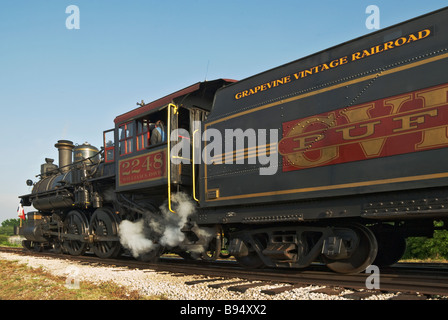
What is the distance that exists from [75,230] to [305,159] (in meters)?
9.48

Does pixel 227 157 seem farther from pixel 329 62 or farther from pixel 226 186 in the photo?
pixel 329 62

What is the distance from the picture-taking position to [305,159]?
19.4 feet

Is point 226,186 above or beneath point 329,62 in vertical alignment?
beneath

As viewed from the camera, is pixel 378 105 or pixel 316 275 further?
pixel 316 275

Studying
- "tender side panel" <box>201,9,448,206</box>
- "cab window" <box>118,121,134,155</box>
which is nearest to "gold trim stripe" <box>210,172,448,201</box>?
"tender side panel" <box>201,9,448,206</box>

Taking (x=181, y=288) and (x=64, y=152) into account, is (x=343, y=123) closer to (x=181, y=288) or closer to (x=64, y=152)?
(x=181, y=288)

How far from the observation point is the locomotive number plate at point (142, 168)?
27.3ft

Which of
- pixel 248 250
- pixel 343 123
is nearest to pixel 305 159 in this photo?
pixel 343 123

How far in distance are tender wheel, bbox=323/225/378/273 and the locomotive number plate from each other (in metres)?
4.10

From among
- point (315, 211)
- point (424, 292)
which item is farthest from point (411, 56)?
point (424, 292)
